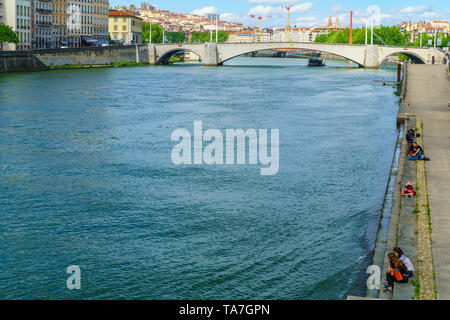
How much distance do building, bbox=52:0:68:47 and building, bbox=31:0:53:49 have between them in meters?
1.45

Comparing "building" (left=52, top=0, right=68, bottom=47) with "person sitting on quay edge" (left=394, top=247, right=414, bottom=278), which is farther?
"building" (left=52, top=0, right=68, bottom=47)

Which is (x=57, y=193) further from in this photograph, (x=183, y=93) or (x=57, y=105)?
(x=183, y=93)

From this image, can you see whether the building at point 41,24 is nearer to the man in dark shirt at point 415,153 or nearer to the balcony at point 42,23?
the balcony at point 42,23

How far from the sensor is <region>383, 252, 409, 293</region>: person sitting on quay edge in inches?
357

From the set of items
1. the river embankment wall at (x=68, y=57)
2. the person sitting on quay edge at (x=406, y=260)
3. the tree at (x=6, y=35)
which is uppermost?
the tree at (x=6, y=35)

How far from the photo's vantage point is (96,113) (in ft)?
104

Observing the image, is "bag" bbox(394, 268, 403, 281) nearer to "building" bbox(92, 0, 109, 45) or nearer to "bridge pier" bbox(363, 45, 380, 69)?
"bridge pier" bbox(363, 45, 380, 69)

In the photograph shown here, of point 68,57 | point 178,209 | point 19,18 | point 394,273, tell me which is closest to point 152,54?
point 68,57

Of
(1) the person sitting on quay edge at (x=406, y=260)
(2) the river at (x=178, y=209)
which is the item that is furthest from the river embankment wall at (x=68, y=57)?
(1) the person sitting on quay edge at (x=406, y=260)

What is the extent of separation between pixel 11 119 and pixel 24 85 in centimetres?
1613

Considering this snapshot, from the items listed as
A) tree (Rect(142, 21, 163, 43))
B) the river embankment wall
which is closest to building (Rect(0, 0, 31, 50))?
the river embankment wall

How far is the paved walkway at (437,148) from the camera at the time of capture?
9.92m

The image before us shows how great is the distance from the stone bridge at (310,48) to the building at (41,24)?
13.2 m
